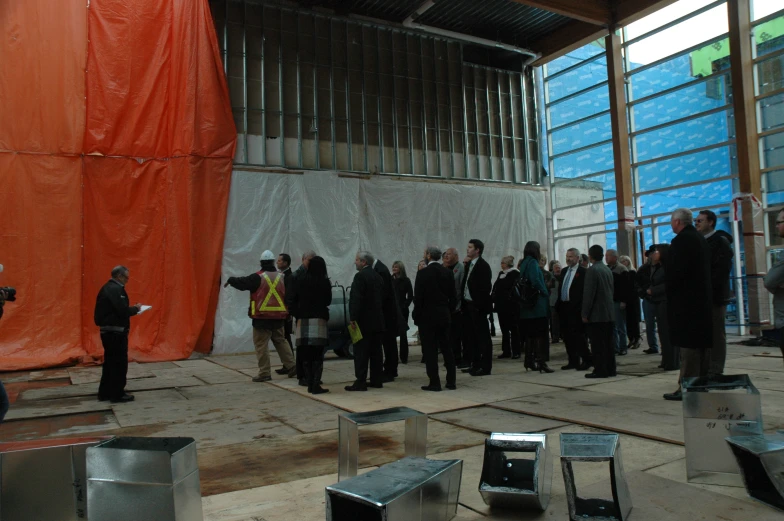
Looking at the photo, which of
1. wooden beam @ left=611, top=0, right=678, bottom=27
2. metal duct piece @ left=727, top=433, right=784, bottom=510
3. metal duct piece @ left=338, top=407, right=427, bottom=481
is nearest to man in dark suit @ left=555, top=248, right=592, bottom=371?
metal duct piece @ left=727, top=433, right=784, bottom=510

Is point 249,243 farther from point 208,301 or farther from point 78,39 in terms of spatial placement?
point 78,39

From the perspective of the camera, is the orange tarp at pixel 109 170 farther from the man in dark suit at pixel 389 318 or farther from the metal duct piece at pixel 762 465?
the metal duct piece at pixel 762 465

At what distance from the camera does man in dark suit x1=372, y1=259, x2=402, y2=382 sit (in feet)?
23.7

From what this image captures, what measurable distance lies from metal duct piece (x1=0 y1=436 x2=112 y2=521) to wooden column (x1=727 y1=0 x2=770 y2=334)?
37.6 feet

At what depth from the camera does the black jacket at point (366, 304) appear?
6621mm

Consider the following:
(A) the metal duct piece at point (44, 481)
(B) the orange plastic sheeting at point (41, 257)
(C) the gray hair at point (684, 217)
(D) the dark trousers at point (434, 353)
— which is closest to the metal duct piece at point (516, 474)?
(A) the metal duct piece at point (44, 481)

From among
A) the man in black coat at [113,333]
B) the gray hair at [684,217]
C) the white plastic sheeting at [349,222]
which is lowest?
the man in black coat at [113,333]

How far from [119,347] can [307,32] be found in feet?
30.8

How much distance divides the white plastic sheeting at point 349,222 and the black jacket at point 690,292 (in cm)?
834

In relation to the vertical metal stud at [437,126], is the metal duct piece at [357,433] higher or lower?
lower

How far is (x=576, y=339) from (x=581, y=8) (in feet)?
28.1

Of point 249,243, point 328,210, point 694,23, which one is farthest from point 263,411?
point 694,23

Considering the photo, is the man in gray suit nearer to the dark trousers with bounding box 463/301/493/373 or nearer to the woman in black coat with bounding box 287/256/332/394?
the dark trousers with bounding box 463/301/493/373

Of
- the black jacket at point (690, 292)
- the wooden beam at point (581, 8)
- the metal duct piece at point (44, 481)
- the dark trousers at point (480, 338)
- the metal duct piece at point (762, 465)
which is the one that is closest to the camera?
the metal duct piece at point (44, 481)
